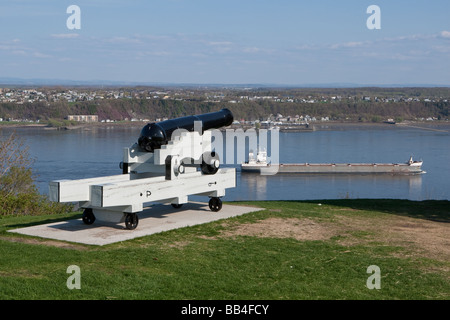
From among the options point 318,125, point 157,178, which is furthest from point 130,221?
point 318,125

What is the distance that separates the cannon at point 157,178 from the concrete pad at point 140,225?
14cm

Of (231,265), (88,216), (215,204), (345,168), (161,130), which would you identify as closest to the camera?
(231,265)

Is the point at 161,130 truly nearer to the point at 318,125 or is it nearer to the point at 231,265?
the point at 231,265

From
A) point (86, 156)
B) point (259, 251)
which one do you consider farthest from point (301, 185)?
point (259, 251)

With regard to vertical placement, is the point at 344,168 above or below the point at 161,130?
below

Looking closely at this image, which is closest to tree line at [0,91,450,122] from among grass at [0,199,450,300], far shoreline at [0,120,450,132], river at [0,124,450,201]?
far shoreline at [0,120,450,132]

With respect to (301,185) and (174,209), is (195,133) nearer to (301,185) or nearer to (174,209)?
(174,209)

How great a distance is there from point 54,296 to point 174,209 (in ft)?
14.0

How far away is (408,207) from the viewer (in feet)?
31.3

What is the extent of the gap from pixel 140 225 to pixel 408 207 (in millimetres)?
4432

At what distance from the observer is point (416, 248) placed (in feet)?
20.5

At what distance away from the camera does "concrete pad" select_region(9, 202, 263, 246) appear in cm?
645

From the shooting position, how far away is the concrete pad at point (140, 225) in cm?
645

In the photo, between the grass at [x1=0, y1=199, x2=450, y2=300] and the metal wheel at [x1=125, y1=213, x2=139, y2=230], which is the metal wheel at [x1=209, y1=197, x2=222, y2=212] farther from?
the metal wheel at [x1=125, y1=213, x2=139, y2=230]
